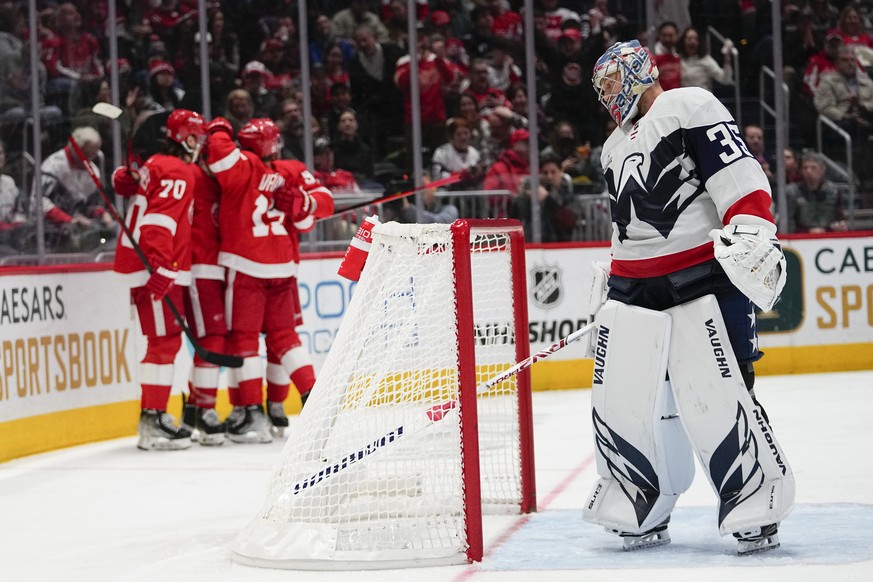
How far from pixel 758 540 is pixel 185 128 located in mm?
3558

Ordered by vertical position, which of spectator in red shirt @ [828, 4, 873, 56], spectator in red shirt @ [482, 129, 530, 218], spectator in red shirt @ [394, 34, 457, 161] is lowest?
spectator in red shirt @ [482, 129, 530, 218]

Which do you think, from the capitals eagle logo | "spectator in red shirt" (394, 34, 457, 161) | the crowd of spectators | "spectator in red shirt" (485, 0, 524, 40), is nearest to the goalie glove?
the capitals eagle logo

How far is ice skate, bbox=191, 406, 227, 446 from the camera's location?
5.93 m

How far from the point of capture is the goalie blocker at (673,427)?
10.5 feet

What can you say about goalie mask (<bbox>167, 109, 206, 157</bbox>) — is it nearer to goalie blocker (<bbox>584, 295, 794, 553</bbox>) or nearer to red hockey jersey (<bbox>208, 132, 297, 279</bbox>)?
red hockey jersey (<bbox>208, 132, 297, 279</bbox>)

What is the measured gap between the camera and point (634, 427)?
131 inches

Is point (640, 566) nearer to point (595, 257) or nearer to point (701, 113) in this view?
point (701, 113)

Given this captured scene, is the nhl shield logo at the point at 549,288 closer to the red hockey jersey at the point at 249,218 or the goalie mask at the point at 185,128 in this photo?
the red hockey jersey at the point at 249,218

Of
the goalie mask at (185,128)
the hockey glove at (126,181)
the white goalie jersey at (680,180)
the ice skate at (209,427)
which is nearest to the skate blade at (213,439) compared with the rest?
the ice skate at (209,427)

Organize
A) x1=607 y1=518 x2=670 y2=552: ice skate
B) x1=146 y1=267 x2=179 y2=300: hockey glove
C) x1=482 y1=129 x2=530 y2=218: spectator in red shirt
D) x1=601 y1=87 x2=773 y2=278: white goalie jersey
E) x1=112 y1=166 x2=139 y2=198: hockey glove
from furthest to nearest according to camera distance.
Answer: x1=482 y1=129 x2=530 y2=218: spectator in red shirt, x1=112 y1=166 x2=139 y2=198: hockey glove, x1=146 y1=267 x2=179 y2=300: hockey glove, x1=607 y1=518 x2=670 y2=552: ice skate, x1=601 y1=87 x2=773 y2=278: white goalie jersey

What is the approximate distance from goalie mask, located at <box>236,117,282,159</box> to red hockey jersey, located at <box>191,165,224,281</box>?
0.24 m

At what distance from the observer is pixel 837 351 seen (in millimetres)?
7918

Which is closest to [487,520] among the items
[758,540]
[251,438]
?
[758,540]

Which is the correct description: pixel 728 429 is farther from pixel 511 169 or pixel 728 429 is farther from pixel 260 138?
pixel 511 169
